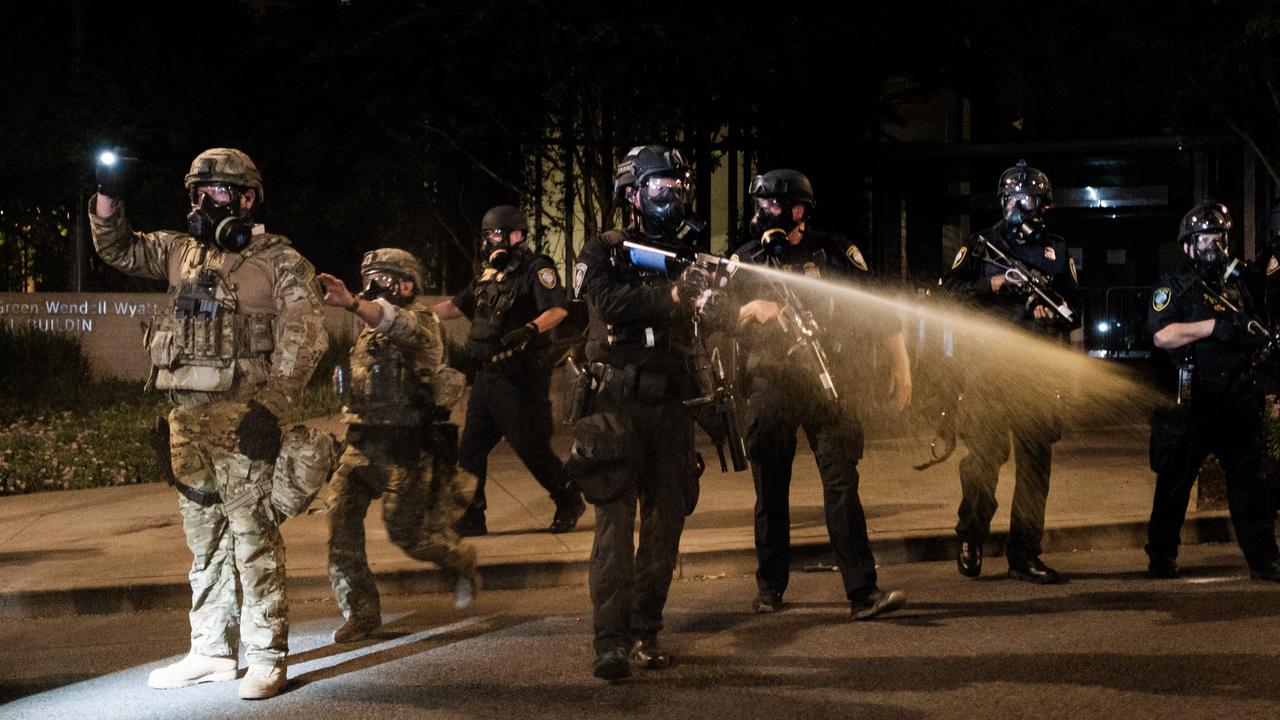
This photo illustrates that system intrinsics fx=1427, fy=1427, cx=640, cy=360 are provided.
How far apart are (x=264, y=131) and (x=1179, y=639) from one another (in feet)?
62.5

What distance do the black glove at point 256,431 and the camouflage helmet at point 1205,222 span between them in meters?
4.58

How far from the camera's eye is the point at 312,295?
5422mm

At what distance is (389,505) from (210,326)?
4.81 ft

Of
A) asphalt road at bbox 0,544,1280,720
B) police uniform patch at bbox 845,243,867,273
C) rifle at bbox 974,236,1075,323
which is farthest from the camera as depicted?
rifle at bbox 974,236,1075,323

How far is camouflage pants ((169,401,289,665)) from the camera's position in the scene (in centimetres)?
533

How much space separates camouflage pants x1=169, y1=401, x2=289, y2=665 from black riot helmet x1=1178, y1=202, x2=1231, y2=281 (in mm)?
4699

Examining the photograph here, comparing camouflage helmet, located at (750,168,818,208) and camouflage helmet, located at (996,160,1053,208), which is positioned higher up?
camouflage helmet, located at (996,160,1053,208)

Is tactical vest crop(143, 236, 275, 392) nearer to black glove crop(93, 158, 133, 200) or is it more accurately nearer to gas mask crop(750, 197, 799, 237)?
black glove crop(93, 158, 133, 200)

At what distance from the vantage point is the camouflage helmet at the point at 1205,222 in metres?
7.20

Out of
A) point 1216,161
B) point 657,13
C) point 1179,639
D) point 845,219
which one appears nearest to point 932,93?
point 845,219

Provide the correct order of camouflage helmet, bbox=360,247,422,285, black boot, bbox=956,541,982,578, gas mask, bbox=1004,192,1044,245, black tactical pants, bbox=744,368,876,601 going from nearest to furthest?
black tactical pants, bbox=744,368,876,601
camouflage helmet, bbox=360,247,422,285
gas mask, bbox=1004,192,1044,245
black boot, bbox=956,541,982,578

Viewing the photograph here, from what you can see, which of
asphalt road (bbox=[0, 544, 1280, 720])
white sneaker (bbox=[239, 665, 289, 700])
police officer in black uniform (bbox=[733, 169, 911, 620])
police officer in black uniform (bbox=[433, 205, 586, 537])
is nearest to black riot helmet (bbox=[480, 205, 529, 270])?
police officer in black uniform (bbox=[433, 205, 586, 537])

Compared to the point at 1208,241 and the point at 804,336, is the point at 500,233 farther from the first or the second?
the point at 1208,241

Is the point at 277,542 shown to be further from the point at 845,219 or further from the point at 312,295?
the point at 845,219
